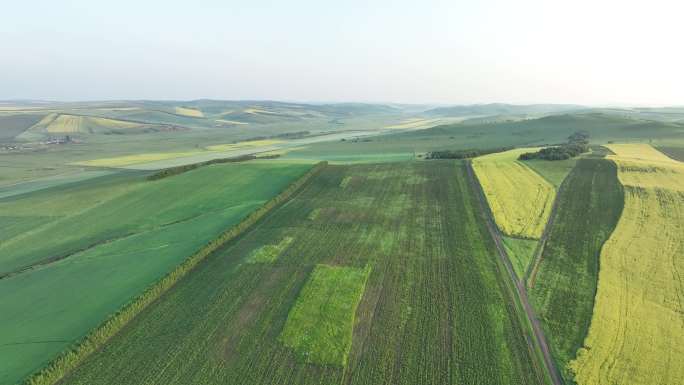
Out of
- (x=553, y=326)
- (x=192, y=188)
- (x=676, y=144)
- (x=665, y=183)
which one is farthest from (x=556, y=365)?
(x=676, y=144)

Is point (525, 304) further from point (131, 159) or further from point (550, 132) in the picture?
point (550, 132)

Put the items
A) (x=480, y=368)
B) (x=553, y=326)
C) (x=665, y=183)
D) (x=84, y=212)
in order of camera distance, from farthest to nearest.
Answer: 1. (x=84, y=212)
2. (x=665, y=183)
3. (x=553, y=326)
4. (x=480, y=368)

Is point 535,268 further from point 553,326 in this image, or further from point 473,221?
point 473,221

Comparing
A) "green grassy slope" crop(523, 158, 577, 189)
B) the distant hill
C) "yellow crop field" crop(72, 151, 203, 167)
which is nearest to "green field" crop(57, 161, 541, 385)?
"green grassy slope" crop(523, 158, 577, 189)

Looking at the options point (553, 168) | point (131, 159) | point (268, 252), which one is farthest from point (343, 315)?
point (131, 159)

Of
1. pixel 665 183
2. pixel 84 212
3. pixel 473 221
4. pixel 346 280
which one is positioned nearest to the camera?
pixel 346 280

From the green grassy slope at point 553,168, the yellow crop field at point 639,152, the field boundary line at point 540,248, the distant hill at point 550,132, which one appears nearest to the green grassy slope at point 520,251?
the field boundary line at point 540,248

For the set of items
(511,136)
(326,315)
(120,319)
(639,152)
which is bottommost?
(120,319)

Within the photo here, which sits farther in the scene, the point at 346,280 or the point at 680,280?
the point at 346,280
